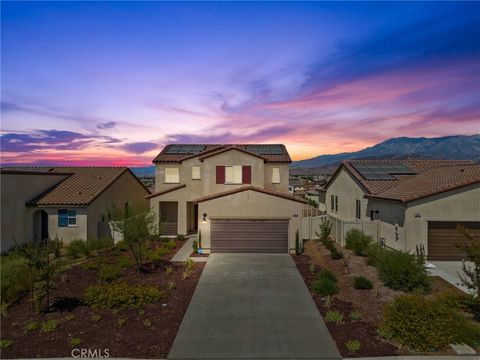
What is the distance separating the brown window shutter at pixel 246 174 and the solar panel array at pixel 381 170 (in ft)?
27.6

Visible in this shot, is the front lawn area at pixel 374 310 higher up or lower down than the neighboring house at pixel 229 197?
lower down

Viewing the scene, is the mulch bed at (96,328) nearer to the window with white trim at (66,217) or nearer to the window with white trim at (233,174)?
the window with white trim at (66,217)

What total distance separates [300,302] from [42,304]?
874 centimetres

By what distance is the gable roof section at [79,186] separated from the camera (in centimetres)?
1930

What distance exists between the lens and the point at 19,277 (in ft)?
35.1

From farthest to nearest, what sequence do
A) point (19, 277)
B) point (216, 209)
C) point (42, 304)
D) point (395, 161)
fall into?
point (395, 161), point (216, 209), point (19, 277), point (42, 304)

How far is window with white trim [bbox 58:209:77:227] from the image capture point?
63.6 ft

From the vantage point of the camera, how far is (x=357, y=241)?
56.5ft

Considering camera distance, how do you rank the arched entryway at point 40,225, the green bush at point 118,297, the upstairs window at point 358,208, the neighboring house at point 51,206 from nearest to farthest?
the green bush at point 118,297 → the neighboring house at point 51,206 → the arched entryway at point 40,225 → the upstairs window at point 358,208

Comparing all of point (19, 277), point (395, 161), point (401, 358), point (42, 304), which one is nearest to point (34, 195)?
point (19, 277)

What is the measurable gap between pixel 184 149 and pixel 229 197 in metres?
11.1

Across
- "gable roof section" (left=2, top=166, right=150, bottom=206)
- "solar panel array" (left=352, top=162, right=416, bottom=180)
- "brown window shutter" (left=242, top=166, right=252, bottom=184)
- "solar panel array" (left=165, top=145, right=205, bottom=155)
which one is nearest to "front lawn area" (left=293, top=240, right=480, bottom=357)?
"brown window shutter" (left=242, top=166, right=252, bottom=184)

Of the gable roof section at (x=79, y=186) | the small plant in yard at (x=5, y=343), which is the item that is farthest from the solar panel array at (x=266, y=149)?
the small plant in yard at (x=5, y=343)

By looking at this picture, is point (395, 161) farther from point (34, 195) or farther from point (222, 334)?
point (34, 195)
